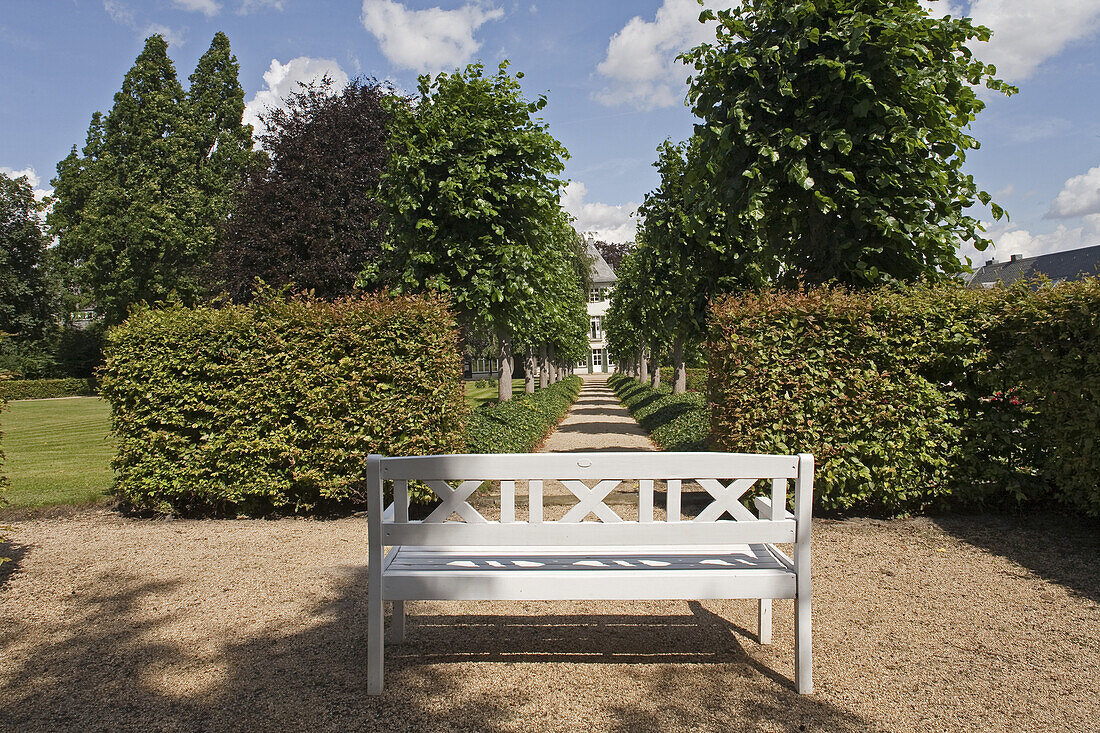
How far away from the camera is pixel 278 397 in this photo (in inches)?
250

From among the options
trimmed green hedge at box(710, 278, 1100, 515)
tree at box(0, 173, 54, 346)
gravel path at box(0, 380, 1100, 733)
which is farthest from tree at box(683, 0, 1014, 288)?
tree at box(0, 173, 54, 346)

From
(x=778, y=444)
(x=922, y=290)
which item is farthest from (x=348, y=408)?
(x=922, y=290)

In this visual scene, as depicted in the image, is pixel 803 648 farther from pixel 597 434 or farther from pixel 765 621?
pixel 597 434

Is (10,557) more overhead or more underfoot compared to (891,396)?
more underfoot

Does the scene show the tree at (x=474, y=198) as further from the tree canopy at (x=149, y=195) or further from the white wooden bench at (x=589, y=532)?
the tree canopy at (x=149, y=195)

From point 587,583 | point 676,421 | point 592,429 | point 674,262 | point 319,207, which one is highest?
point 319,207

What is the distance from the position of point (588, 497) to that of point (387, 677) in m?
1.29

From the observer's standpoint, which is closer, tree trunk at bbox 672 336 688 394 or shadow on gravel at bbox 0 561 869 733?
shadow on gravel at bbox 0 561 869 733

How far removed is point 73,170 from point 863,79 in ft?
116

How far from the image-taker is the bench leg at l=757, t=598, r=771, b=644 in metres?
3.48

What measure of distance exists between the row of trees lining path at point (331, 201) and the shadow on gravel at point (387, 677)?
3940 mm

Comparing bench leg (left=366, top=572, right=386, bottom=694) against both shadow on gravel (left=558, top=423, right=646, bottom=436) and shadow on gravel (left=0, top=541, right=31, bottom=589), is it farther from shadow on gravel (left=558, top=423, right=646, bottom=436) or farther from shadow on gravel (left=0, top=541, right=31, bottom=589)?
shadow on gravel (left=558, top=423, right=646, bottom=436)

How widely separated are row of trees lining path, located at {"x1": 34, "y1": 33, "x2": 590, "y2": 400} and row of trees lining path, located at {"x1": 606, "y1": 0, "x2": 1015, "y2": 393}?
3.24 m

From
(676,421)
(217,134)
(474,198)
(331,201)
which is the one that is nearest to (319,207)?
(331,201)
